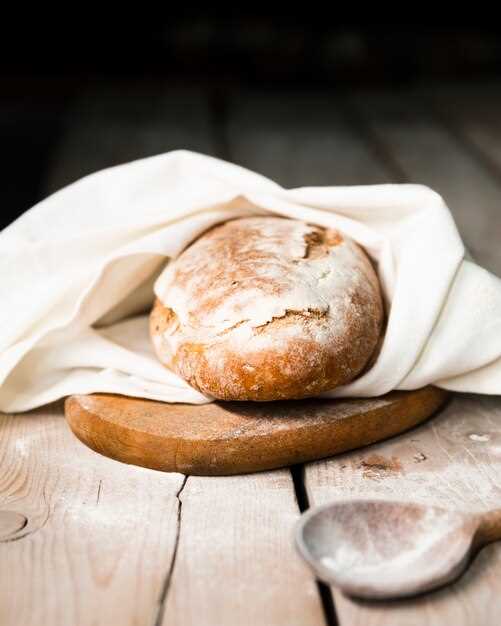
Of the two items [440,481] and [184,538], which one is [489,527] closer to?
[440,481]

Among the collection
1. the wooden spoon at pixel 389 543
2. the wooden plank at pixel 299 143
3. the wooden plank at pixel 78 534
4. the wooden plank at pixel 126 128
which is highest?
the wooden spoon at pixel 389 543

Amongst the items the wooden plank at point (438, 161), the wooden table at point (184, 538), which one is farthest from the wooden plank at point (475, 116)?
the wooden table at point (184, 538)

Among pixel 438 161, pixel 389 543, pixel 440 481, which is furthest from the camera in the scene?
pixel 438 161

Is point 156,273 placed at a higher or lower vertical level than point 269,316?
lower

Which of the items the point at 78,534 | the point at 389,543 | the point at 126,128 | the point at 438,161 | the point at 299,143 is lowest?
the point at 126,128

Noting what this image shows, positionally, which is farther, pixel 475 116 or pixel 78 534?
pixel 475 116

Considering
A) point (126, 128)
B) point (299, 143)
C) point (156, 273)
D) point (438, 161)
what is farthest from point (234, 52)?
point (156, 273)

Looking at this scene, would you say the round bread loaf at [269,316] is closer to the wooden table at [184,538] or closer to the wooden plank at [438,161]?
the wooden table at [184,538]
